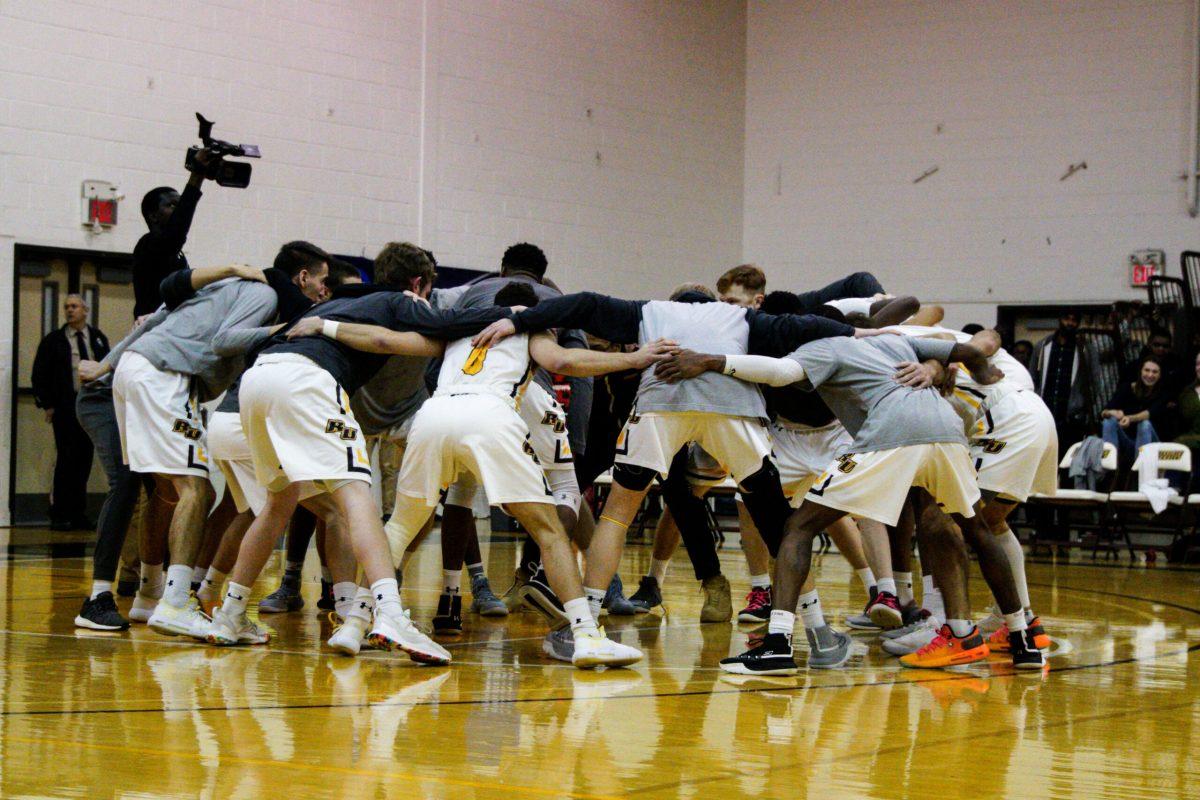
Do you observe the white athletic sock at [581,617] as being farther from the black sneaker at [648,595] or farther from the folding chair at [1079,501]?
the folding chair at [1079,501]

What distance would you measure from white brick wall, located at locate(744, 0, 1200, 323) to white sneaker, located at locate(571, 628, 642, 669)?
493 inches

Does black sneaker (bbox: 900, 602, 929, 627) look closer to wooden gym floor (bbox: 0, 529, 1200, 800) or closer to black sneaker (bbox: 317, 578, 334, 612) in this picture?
wooden gym floor (bbox: 0, 529, 1200, 800)

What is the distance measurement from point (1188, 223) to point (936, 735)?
13227mm

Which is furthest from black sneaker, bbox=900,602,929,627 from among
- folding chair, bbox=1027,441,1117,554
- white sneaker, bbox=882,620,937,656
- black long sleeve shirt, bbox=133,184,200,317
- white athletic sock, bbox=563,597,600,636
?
folding chair, bbox=1027,441,1117,554

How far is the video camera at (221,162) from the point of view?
21.8ft

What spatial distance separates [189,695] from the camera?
14.3ft

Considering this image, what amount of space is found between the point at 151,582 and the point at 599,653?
2.44 metres

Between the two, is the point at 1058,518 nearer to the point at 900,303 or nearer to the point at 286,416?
the point at 900,303

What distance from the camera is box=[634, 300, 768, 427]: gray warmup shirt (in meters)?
5.53

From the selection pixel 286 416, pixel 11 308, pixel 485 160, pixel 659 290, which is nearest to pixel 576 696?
pixel 286 416

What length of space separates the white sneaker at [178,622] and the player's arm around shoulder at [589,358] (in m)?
1.70

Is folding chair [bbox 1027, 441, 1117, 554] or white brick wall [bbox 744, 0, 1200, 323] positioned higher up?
white brick wall [bbox 744, 0, 1200, 323]

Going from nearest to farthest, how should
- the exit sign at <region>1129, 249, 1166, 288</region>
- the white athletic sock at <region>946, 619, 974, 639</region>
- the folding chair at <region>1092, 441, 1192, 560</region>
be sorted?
the white athletic sock at <region>946, 619, 974, 639</region> < the folding chair at <region>1092, 441, 1192, 560</region> < the exit sign at <region>1129, 249, 1166, 288</region>

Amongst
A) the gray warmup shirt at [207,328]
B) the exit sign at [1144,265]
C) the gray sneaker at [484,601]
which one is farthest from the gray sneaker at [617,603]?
the exit sign at [1144,265]
